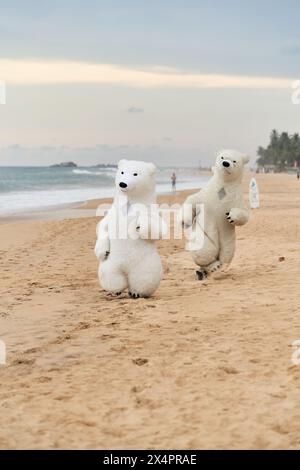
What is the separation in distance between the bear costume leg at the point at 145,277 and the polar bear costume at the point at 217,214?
1.39 m

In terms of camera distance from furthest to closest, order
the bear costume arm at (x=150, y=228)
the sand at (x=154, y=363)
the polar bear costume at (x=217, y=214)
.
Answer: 1. the polar bear costume at (x=217, y=214)
2. the bear costume arm at (x=150, y=228)
3. the sand at (x=154, y=363)

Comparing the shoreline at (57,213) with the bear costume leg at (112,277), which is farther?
the shoreline at (57,213)

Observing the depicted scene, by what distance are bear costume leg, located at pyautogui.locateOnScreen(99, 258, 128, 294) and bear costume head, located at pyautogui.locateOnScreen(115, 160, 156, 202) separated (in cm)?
74

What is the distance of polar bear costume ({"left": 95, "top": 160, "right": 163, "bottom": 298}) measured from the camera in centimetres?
661

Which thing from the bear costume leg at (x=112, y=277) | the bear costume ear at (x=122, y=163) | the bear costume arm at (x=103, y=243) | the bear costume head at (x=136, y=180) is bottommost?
the bear costume leg at (x=112, y=277)

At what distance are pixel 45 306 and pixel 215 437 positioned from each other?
12.0 feet

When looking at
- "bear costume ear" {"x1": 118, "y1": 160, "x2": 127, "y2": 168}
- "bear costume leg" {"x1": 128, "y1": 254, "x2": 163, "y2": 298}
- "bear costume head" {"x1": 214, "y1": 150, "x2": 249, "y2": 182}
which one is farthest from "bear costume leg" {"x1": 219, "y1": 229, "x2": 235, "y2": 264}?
"bear costume ear" {"x1": 118, "y1": 160, "x2": 127, "y2": 168}

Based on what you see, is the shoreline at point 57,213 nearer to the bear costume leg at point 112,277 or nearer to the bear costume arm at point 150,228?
the bear costume leg at point 112,277

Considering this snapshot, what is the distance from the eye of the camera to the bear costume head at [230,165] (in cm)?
792

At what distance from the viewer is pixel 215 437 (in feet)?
11.1

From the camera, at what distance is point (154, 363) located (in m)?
4.57

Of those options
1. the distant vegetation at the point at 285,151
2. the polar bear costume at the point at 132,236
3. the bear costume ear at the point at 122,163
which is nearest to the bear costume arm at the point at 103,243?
the polar bear costume at the point at 132,236
